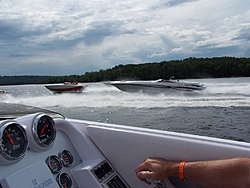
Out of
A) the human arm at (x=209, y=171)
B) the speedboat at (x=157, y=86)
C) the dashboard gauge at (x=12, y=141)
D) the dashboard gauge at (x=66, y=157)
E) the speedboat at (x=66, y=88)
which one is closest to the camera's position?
the human arm at (x=209, y=171)

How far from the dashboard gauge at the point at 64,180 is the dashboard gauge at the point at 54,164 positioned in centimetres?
4

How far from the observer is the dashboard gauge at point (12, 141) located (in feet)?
4.40

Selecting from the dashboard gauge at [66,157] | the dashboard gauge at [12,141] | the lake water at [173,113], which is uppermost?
the dashboard gauge at [12,141]

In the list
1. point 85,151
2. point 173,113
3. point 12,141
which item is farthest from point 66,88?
point 12,141

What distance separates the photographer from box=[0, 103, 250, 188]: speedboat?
1.41m

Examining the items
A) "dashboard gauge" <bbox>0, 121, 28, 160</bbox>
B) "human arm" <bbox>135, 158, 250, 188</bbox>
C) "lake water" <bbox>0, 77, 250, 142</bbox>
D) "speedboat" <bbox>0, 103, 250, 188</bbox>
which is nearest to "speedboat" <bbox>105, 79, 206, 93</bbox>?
"lake water" <bbox>0, 77, 250, 142</bbox>

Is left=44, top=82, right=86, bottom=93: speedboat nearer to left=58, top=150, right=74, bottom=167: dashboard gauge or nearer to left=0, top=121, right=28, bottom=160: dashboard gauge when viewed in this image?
left=58, top=150, right=74, bottom=167: dashboard gauge

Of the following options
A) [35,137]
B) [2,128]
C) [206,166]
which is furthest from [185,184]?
[2,128]

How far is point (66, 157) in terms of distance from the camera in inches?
72.2

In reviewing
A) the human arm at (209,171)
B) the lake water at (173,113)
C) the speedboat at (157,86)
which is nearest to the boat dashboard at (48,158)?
the human arm at (209,171)

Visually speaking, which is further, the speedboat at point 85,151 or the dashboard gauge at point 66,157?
the dashboard gauge at point 66,157

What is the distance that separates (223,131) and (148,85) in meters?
7.84

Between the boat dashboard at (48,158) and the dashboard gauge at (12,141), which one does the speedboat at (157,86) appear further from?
the dashboard gauge at (12,141)

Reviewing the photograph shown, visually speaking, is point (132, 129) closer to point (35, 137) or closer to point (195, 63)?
point (35, 137)
